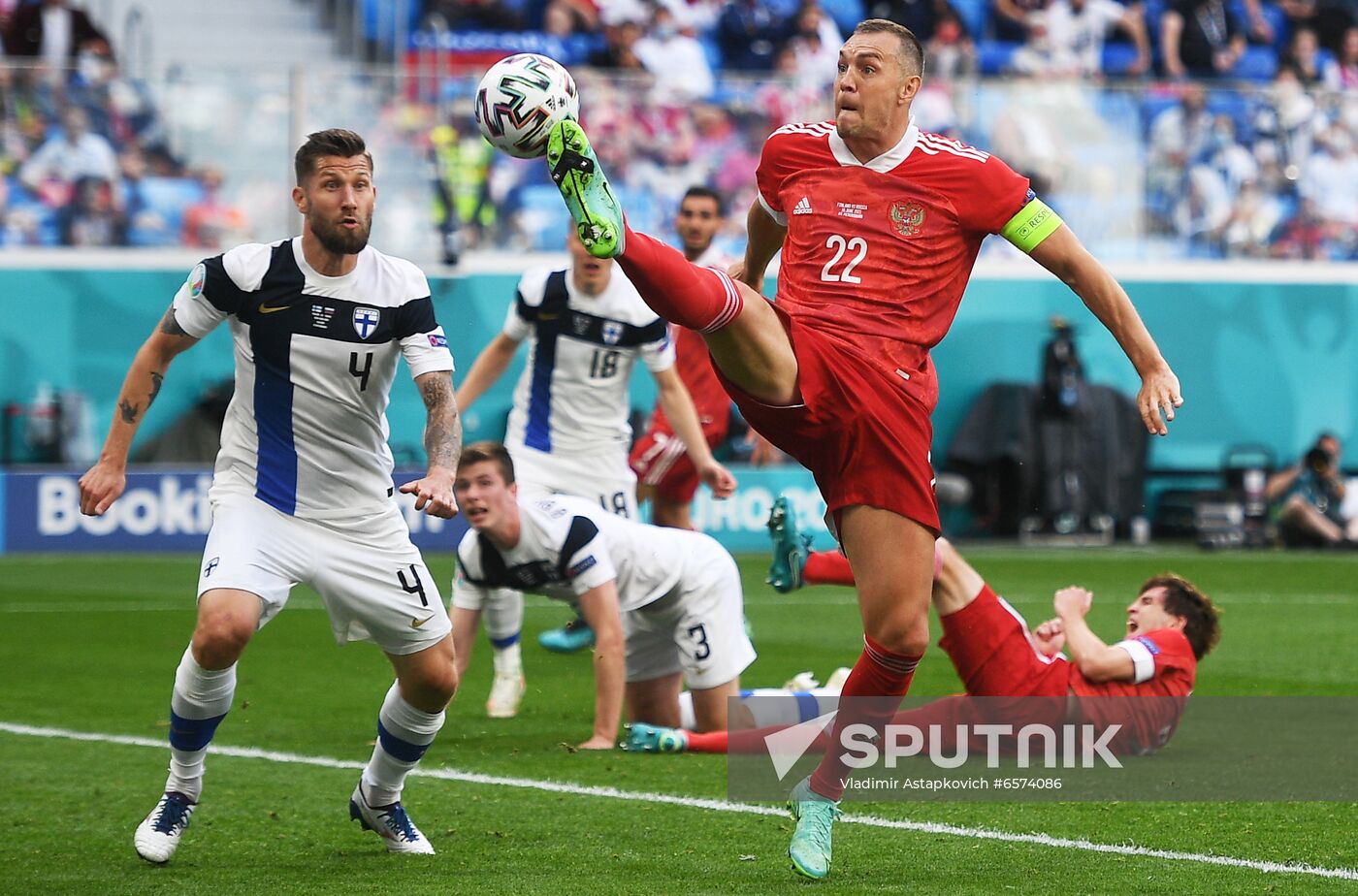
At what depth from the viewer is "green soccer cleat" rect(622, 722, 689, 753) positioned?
25.7 ft

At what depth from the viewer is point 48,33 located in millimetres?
19906

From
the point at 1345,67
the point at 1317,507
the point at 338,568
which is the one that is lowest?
the point at 1317,507

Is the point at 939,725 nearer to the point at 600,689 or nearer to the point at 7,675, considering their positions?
the point at 600,689

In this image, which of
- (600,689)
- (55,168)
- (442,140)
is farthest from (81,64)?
(600,689)

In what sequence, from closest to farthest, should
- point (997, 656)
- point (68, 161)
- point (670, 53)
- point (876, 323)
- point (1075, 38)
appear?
point (876, 323) < point (997, 656) < point (68, 161) < point (670, 53) < point (1075, 38)

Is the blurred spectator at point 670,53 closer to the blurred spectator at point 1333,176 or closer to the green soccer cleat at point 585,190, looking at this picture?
the blurred spectator at point 1333,176

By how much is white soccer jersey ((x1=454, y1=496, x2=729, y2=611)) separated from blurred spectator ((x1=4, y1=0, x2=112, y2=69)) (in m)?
13.7

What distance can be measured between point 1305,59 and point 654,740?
18155 millimetres

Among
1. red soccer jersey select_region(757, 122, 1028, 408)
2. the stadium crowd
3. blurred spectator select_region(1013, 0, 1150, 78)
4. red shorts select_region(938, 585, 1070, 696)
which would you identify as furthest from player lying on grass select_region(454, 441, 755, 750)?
blurred spectator select_region(1013, 0, 1150, 78)

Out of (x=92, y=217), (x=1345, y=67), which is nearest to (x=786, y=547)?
(x=92, y=217)

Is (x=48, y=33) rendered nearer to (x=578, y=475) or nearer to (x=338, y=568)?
(x=578, y=475)

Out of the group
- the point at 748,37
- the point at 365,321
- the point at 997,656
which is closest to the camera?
the point at 365,321

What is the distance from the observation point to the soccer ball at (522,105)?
16.8 feet

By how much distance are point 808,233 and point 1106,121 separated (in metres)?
15.9
